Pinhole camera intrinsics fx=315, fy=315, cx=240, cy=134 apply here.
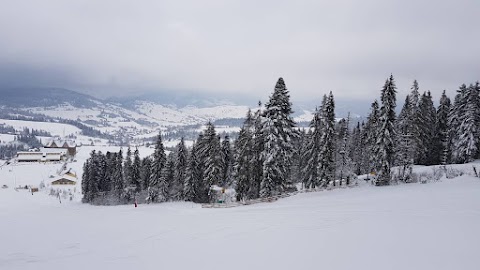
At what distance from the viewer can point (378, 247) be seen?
1095cm

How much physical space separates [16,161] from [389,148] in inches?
7466

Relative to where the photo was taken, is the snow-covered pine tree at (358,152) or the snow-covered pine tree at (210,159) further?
the snow-covered pine tree at (358,152)

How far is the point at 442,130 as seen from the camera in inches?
2231

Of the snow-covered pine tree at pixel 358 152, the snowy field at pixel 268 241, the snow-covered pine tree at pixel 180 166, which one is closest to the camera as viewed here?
the snowy field at pixel 268 241

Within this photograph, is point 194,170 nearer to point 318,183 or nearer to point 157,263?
point 318,183

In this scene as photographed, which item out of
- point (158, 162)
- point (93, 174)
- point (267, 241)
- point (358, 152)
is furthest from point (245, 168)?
point (93, 174)

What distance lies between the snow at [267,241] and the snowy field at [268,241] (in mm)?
32

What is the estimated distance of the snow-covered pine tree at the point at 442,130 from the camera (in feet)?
183

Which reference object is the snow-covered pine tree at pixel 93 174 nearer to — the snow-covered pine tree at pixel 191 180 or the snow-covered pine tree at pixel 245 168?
the snow-covered pine tree at pixel 191 180

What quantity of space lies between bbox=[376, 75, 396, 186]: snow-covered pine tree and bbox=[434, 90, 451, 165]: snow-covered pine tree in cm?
2305

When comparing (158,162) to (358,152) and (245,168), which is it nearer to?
(245,168)

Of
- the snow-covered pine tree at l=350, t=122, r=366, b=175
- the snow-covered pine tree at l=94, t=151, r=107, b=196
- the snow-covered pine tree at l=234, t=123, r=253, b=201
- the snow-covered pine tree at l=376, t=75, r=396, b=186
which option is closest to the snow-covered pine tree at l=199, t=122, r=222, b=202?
the snow-covered pine tree at l=234, t=123, r=253, b=201

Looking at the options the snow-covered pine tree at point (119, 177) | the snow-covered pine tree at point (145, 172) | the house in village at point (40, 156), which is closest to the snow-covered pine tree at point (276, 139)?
the snow-covered pine tree at point (145, 172)

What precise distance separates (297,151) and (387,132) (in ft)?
56.2
